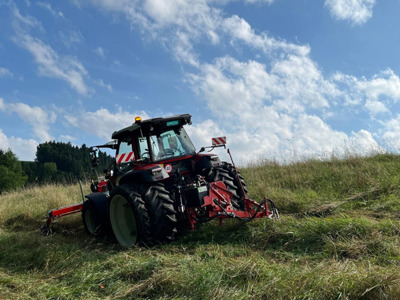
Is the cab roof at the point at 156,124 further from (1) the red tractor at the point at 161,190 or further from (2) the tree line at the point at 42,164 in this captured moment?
(2) the tree line at the point at 42,164

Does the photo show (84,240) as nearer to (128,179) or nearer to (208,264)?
(128,179)

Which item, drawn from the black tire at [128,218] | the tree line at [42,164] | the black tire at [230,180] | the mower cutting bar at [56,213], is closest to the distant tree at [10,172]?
the tree line at [42,164]

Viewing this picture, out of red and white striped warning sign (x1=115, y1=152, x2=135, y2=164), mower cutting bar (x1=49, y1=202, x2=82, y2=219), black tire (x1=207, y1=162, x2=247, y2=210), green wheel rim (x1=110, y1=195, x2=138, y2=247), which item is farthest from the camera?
mower cutting bar (x1=49, y1=202, x2=82, y2=219)

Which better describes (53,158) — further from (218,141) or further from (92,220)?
(218,141)

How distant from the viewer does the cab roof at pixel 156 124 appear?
17.7ft

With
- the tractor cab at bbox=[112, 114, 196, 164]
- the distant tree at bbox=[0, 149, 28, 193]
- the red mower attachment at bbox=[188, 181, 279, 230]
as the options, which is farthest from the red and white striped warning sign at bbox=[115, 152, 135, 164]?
the distant tree at bbox=[0, 149, 28, 193]

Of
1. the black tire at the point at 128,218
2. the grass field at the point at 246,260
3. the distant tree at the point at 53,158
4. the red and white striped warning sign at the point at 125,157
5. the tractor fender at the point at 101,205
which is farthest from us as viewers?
the distant tree at the point at 53,158

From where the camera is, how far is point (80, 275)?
364 cm

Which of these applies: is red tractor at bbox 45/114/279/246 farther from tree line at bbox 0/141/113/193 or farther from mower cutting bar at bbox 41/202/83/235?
tree line at bbox 0/141/113/193

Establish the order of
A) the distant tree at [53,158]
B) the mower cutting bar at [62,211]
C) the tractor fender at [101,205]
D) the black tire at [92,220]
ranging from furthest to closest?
the distant tree at [53,158] → the mower cutting bar at [62,211] → the black tire at [92,220] → the tractor fender at [101,205]

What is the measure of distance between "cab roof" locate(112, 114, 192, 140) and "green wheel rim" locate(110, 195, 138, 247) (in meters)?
1.14

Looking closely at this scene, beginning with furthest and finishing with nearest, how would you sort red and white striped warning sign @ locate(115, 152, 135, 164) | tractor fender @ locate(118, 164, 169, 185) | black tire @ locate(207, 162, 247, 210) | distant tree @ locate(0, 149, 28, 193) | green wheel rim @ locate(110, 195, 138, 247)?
distant tree @ locate(0, 149, 28, 193)
red and white striped warning sign @ locate(115, 152, 135, 164)
green wheel rim @ locate(110, 195, 138, 247)
black tire @ locate(207, 162, 247, 210)
tractor fender @ locate(118, 164, 169, 185)

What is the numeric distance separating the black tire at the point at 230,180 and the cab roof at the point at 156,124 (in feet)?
3.24

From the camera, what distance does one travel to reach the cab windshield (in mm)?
5582
